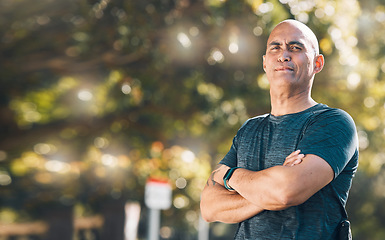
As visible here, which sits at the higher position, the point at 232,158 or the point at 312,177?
the point at 232,158

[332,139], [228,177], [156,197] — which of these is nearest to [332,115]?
[332,139]

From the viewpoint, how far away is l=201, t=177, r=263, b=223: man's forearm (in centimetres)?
212

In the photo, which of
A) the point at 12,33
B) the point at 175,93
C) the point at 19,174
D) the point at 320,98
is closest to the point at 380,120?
the point at 320,98

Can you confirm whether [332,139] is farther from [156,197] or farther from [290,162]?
[156,197]

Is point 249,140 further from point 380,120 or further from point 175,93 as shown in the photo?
point 380,120

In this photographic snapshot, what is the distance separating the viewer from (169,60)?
8.12 meters

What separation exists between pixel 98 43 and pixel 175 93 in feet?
4.66

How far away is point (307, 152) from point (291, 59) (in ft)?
1.31

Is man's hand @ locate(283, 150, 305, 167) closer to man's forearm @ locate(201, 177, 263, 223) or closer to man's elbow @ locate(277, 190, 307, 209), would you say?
man's elbow @ locate(277, 190, 307, 209)

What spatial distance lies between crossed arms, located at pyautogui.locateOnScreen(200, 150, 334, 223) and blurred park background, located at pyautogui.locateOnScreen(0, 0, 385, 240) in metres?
5.01

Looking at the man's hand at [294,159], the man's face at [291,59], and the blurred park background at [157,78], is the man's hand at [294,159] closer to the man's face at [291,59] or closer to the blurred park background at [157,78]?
the man's face at [291,59]

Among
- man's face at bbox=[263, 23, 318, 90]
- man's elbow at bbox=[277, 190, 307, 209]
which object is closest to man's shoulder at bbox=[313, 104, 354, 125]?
man's face at bbox=[263, 23, 318, 90]

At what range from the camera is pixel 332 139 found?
6.47 feet

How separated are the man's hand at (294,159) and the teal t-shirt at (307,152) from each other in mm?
24
